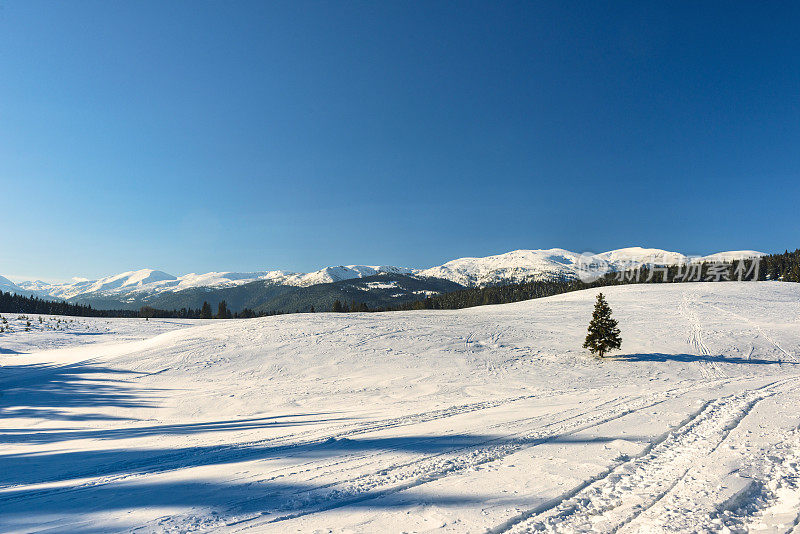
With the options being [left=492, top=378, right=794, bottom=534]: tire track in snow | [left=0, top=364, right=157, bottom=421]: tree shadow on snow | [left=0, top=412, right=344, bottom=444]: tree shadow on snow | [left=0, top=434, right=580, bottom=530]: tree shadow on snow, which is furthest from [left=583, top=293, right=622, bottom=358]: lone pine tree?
[left=0, top=364, right=157, bottom=421]: tree shadow on snow

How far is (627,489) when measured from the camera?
5492 mm

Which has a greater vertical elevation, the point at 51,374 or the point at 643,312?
the point at 643,312

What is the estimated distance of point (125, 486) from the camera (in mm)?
5988

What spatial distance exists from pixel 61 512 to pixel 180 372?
50.8 ft

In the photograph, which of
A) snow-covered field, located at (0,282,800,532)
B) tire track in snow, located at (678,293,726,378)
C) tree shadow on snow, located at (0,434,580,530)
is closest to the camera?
snow-covered field, located at (0,282,800,532)

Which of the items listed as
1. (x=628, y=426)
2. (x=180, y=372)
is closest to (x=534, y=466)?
(x=628, y=426)

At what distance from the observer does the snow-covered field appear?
4871mm

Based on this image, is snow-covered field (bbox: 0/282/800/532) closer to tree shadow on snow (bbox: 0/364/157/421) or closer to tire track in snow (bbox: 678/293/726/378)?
tree shadow on snow (bbox: 0/364/157/421)

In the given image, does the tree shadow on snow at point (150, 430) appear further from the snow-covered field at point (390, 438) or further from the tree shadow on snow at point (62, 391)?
the tree shadow on snow at point (62, 391)

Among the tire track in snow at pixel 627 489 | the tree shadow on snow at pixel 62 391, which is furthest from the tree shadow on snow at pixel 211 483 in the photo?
the tree shadow on snow at pixel 62 391

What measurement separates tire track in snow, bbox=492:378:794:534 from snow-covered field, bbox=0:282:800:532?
1.4 inches

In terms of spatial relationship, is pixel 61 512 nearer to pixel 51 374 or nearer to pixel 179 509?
pixel 179 509

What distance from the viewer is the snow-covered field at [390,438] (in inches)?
192

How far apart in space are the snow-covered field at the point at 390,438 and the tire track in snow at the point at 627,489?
0.04 m
